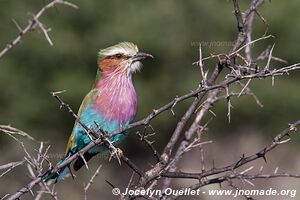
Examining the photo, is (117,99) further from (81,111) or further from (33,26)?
(33,26)

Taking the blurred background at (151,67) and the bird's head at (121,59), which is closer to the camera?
the bird's head at (121,59)

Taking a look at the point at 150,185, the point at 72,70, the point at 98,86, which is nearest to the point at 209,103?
the point at 150,185

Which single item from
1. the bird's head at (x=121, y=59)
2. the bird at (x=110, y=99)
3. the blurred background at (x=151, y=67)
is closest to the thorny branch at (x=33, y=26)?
the bird at (x=110, y=99)

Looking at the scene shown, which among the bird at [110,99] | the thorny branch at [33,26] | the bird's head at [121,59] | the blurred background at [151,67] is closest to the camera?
the thorny branch at [33,26]

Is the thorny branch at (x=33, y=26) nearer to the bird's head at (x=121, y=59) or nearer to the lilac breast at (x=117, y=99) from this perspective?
the lilac breast at (x=117, y=99)

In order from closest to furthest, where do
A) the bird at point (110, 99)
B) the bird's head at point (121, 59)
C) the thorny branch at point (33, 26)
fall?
the thorny branch at point (33, 26) < the bird at point (110, 99) < the bird's head at point (121, 59)

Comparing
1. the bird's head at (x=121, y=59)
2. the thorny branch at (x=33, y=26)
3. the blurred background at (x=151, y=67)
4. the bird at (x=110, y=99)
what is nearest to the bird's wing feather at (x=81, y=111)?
the bird at (x=110, y=99)

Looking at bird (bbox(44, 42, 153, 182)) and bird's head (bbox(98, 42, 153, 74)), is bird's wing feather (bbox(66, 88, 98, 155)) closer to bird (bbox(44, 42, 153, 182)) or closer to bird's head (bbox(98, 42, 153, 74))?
bird (bbox(44, 42, 153, 182))

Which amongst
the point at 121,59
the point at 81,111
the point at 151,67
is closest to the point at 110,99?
the point at 81,111

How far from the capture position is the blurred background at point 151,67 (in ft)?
39.8

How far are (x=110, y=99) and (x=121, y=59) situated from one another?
1.26 ft

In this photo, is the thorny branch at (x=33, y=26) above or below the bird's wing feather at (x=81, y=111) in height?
above

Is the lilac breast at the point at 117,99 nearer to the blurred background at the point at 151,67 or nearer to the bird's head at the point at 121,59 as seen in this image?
the bird's head at the point at 121,59

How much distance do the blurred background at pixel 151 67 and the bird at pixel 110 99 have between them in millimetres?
6096
